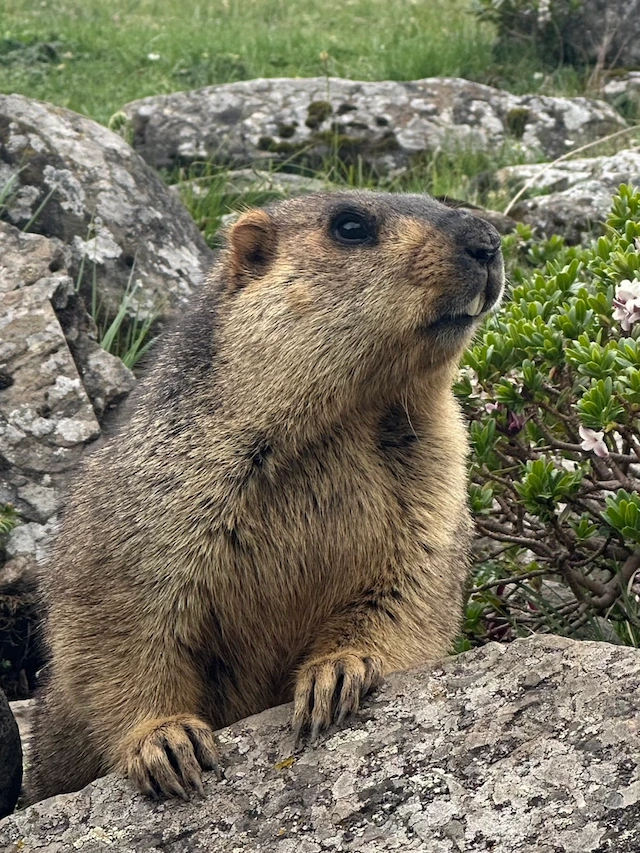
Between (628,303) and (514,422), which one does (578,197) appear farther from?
(628,303)

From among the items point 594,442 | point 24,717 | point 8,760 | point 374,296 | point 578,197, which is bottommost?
point 24,717

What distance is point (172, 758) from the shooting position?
361cm

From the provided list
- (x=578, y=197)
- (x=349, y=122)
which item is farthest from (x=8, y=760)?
(x=349, y=122)

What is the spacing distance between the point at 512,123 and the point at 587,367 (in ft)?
23.7

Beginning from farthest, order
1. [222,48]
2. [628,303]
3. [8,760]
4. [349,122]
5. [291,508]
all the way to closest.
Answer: [222,48] → [349,122] → [628,303] → [8,760] → [291,508]

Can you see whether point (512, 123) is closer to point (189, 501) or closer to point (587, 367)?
point (587, 367)

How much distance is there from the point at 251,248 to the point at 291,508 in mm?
1136

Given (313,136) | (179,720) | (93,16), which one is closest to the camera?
(179,720)

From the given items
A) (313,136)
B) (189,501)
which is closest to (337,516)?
(189,501)

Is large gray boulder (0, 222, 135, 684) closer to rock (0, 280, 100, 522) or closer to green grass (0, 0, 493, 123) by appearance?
rock (0, 280, 100, 522)

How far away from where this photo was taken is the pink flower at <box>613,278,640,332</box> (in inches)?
183

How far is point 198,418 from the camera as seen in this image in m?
4.12

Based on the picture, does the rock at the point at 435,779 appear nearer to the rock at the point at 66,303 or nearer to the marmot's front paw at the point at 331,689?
the marmot's front paw at the point at 331,689

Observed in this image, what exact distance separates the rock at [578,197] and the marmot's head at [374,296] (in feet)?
13.6
